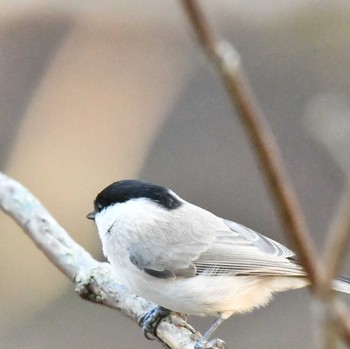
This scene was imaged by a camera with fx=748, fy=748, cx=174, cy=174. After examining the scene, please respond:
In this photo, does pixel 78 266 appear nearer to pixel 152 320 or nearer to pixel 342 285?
pixel 152 320

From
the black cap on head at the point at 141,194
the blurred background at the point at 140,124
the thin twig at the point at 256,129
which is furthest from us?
the blurred background at the point at 140,124

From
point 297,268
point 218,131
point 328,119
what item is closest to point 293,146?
point 218,131

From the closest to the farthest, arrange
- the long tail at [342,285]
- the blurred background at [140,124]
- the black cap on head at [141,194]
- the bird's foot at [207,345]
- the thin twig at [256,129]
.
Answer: the thin twig at [256,129], the bird's foot at [207,345], the long tail at [342,285], the black cap on head at [141,194], the blurred background at [140,124]

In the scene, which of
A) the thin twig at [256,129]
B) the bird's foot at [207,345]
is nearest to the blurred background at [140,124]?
the bird's foot at [207,345]

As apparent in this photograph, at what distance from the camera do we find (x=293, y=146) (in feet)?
12.9

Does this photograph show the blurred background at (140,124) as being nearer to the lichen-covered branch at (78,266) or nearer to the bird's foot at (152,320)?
the lichen-covered branch at (78,266)

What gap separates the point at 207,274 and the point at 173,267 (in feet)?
0.27

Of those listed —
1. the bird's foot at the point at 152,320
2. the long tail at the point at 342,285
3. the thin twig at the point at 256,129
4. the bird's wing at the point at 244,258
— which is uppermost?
the thin twig at the point at 256,129

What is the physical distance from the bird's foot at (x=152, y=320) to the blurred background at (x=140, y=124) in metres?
1.99

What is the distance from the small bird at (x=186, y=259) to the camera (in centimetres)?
173

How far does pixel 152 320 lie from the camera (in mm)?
1731

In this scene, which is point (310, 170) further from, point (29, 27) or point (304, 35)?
point (29, 27)

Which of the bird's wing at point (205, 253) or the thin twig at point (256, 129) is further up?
the thin twig at point (256, 129)

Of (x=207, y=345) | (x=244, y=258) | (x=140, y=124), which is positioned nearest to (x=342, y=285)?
(x=244, y=258)
